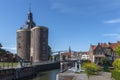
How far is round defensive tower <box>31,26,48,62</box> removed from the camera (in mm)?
109125

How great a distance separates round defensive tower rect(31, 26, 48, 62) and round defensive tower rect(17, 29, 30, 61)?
362 cm

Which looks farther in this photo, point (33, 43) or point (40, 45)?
point (33, 43)

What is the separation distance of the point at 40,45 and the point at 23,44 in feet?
35.6

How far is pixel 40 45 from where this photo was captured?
109375mm

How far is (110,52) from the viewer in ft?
415

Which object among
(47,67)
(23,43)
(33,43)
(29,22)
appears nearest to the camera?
(47,67)

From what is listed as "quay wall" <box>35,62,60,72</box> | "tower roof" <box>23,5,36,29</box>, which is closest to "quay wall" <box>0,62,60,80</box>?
"quay wall" <box>35,62,60,72</box>

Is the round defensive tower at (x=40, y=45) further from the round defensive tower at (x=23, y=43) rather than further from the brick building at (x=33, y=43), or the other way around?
the round defensive tower at (x=23, y=43)

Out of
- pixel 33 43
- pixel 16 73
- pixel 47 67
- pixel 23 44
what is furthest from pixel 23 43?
pixel 16 73

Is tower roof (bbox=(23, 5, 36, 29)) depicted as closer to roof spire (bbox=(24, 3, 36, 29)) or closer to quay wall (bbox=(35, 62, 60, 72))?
roof spire (bbox=(24, 3, 36, 29))

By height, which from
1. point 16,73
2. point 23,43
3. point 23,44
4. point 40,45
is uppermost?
point 23,43

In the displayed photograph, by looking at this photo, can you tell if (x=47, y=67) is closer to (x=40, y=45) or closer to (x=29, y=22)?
(x=40, y=45)

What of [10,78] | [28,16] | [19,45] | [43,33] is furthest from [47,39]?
[10,78]

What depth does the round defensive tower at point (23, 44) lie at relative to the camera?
379 ft
